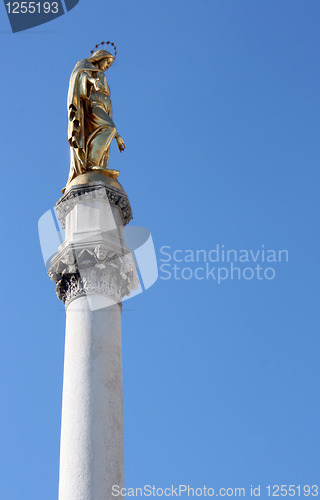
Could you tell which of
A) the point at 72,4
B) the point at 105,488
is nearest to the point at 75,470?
the point at 105,488

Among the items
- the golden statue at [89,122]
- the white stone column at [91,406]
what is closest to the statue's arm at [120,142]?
the golden statue at [89,122]

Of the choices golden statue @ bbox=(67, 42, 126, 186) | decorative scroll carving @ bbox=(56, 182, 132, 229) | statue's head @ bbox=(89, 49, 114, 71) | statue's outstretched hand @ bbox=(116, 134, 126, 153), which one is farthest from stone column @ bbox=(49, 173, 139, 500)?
statue's head @ bbox=(89, 49, 114, 71)

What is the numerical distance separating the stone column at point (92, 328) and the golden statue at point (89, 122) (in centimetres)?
55

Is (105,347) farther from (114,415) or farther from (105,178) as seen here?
(105,178)

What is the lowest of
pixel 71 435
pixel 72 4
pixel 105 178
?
pixel 71 435

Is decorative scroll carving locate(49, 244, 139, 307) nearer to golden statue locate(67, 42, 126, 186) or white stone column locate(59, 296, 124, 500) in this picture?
white stone column locate(59, 296, 124, 500)

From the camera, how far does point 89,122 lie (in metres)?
19.9

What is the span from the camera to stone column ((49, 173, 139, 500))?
1479 cm

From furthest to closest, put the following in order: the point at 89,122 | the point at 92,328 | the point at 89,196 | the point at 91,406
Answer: the point at 89,122 → the point at 89,196 → the point at 92,328 → the point at 91,406

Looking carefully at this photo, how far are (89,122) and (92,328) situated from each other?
6013 mm

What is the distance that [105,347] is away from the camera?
16234mm

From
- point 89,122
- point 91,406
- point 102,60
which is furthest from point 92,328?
point 102,60

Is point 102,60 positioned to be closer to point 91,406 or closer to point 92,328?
point 92,328

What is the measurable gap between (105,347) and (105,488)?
2.97 metres
